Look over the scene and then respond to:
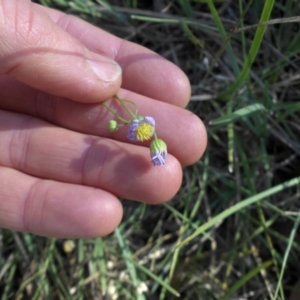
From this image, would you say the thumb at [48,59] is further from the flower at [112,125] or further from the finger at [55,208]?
the finger at [55,208]

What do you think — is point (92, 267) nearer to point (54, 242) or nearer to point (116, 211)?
point (54, 242)

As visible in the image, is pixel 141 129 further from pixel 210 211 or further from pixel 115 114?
pixel 210 211

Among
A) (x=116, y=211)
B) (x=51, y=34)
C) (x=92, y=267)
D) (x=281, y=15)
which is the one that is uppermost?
(x=51, y=34)

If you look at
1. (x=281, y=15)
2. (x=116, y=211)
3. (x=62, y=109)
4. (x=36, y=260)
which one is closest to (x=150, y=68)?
(x=62, y=109)

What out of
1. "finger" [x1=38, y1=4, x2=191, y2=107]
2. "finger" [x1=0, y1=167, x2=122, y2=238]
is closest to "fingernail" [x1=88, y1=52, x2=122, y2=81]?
"finger" [x1=38, y1=4, x2=191, y2=107]

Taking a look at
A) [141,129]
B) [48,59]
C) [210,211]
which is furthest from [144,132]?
[210,211]
